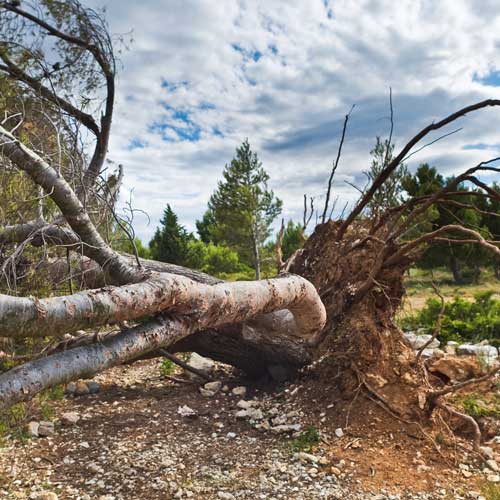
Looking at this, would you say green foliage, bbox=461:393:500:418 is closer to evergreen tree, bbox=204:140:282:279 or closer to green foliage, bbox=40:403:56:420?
green foliage, bbox=40:403:56:420

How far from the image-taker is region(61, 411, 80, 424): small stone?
171 inches

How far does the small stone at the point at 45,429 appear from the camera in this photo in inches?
161

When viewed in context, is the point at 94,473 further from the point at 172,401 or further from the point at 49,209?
the point at 49,209

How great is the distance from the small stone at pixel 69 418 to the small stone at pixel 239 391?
1.50 metres

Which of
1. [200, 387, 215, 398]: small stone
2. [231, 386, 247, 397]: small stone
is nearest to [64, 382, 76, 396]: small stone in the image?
[200, 387, 215, 398]: small stone

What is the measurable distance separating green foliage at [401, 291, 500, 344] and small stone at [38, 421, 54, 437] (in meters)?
4.52

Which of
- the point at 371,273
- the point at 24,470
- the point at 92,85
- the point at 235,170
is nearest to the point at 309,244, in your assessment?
the point at 371,273

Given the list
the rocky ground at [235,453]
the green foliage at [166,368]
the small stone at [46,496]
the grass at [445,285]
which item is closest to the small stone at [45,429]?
the rocky ground at [235,453]

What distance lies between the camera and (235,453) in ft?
12.4

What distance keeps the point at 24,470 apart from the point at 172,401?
1.56 metres

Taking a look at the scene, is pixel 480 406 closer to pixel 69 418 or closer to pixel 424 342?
pixel 424 342

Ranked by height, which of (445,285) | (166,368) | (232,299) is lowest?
(166,368)

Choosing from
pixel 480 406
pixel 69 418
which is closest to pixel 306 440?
pixel 480 406

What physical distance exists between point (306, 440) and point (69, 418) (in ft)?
6.98
